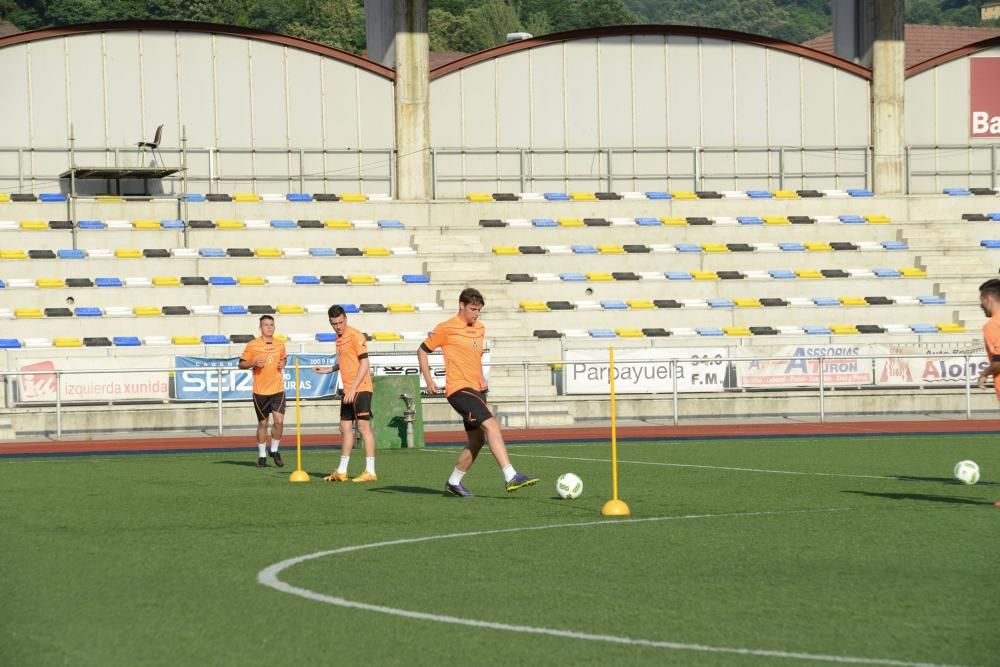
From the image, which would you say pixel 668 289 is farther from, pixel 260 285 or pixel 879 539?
pixel 879 539

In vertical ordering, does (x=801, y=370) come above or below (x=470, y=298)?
below

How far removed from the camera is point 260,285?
117 ft

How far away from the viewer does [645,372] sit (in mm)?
30578

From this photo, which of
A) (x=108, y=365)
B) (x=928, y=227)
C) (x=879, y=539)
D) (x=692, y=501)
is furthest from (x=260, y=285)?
(x=879, y=539)

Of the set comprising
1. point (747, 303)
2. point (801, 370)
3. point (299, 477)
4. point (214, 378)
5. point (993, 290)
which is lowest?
point (299, 477)

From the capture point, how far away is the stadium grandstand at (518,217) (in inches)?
1210

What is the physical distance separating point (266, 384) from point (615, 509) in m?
8.10

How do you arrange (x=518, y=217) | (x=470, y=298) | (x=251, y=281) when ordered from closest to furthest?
(x=470, y=298)
(x=251, y=281)
(x=518, y=217)

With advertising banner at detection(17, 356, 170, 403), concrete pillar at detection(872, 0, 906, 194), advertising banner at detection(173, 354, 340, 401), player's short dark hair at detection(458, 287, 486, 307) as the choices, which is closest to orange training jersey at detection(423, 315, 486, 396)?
player's short dark hair at detection(458, 287, 486, 307)

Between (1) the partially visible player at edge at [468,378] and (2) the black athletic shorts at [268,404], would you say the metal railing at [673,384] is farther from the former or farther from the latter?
(1) the partially visible player at edge at [468,378]

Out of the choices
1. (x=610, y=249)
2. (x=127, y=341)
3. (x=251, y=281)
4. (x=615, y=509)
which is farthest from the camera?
(x=610, y=249)

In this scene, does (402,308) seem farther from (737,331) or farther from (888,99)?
(888,99)

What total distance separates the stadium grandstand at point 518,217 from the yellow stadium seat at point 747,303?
135 mm

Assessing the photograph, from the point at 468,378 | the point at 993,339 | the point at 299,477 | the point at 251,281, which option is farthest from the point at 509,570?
the point at 251,281
